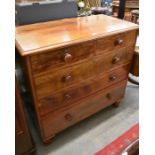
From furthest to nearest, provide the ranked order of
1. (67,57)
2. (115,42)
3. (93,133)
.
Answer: (93,133)
(115,42)
(67,57)

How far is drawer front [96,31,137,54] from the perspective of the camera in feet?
3.92

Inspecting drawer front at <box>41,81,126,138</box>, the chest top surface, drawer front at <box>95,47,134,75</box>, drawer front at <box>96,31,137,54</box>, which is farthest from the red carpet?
the chest top surface

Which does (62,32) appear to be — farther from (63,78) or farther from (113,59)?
(113,59)

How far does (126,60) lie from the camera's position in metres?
1.48

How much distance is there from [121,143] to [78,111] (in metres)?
0.47

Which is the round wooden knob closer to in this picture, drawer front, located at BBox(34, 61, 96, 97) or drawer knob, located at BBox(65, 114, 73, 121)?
drawer front, located at BBox(34, 61, 96, 97)

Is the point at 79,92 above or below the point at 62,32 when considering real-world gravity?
below

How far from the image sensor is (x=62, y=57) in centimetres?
104

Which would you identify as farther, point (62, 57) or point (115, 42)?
point (115, 42)

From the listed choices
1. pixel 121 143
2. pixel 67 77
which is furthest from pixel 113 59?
pixel 121 143

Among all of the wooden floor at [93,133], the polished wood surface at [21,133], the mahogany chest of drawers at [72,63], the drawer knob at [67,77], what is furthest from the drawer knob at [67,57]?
the wooden floor at [93,133]

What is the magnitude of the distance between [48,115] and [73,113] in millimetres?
249

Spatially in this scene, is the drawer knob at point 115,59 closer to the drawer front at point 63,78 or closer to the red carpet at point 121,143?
the drawer front at point 63,78
